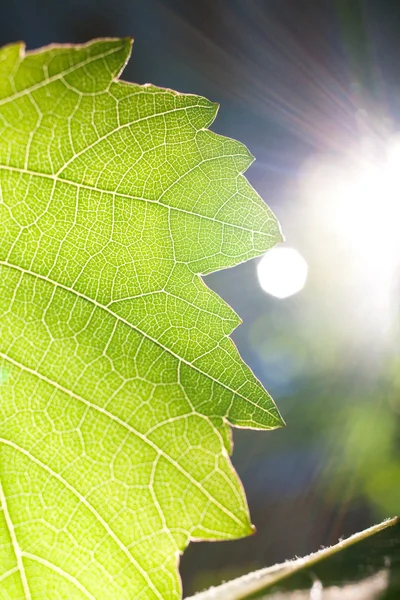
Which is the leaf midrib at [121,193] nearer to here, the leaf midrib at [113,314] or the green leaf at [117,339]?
the green leaf at [117,339]

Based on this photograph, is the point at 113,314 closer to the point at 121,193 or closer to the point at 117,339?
the point at 117,339

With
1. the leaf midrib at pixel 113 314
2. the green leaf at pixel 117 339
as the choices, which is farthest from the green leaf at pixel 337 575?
the leaf midrib at pixel 113 314

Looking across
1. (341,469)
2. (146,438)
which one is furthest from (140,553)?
(341,469)

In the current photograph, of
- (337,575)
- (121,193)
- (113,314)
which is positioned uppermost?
(121,193)

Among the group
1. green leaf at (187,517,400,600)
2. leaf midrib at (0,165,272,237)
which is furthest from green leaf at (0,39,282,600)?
green leaf at (187,517,400,600)

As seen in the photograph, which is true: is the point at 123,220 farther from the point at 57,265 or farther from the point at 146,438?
the point at 146,438

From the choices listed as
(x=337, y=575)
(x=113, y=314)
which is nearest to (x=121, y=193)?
(x=113, y=314)
